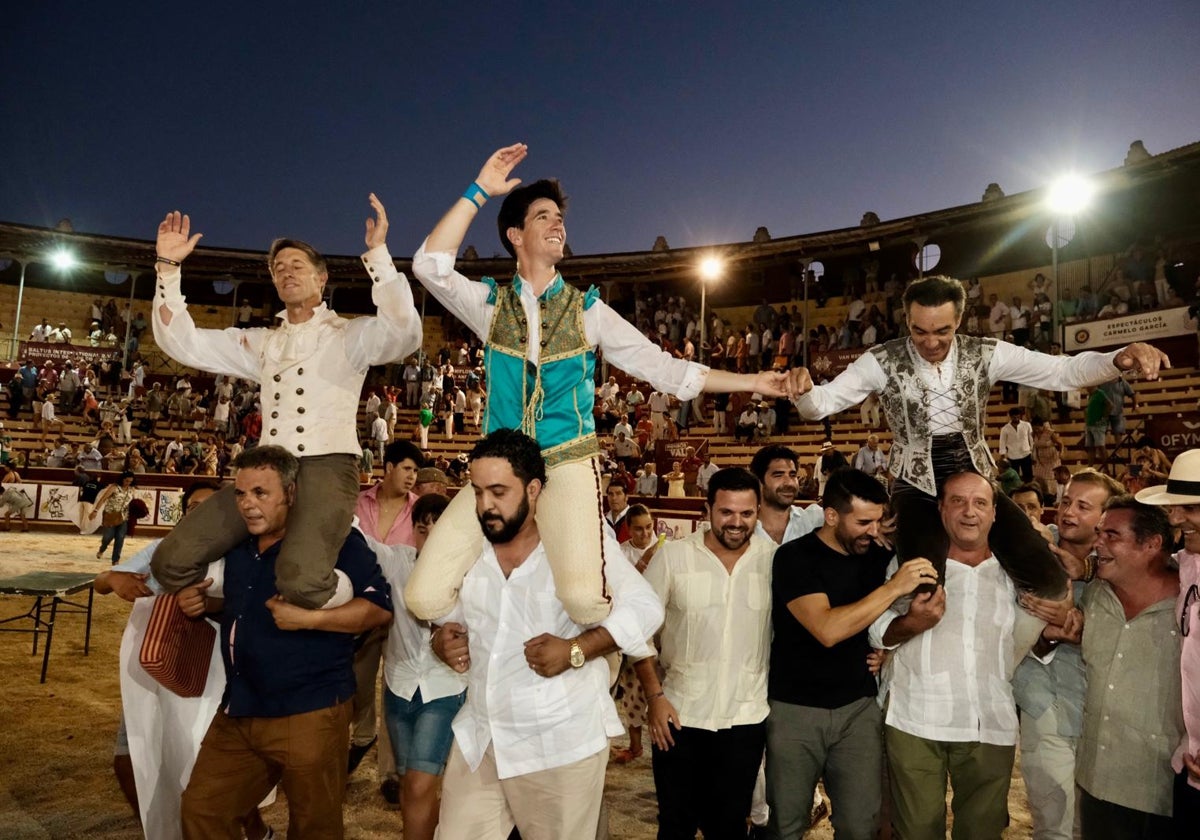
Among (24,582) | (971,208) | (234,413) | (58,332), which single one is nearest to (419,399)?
(234,413)

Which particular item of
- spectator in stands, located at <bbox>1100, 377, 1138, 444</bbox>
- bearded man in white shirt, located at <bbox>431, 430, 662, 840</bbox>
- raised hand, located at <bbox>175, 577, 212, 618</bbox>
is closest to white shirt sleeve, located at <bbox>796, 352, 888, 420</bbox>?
bearded man in white shirt, located at <bbox>431, 430, 662, 840</bbox>

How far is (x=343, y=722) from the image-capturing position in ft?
10.1

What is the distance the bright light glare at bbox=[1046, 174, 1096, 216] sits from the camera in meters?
18.1

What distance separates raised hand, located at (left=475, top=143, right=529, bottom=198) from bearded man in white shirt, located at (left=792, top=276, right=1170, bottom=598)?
1428mm

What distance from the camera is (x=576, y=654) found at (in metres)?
2.67

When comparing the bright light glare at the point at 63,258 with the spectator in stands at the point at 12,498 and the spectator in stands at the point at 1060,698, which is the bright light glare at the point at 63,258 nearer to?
the spectator in stands at the point at 12,498

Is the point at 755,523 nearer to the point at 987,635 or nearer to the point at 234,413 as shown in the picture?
the point at 987,635

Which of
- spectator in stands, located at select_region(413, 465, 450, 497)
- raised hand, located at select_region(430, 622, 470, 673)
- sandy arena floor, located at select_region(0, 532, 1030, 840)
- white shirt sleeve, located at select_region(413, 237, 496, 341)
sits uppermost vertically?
white shirt sleeve, located at select_region(413, 237, 496, 341)

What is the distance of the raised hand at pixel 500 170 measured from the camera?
128 inches

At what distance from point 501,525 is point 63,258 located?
30.1 meters

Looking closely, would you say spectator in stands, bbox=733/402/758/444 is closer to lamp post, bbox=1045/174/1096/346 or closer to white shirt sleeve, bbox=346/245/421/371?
lamp post, bbox=1045/174/1096/346

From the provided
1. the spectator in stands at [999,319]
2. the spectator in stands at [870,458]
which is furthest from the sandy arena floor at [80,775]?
the spectator in stands at [999,319]

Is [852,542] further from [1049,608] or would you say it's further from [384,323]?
[384,323]

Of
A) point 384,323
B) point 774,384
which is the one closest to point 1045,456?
point 774,384
